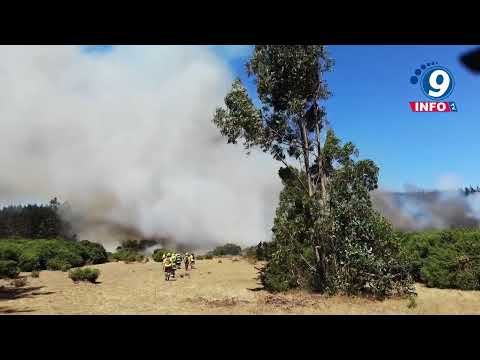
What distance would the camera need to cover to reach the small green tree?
64.0 ft

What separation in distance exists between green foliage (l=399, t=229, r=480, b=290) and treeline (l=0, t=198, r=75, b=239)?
59.3 metres

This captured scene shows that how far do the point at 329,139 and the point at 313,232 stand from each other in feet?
14.1

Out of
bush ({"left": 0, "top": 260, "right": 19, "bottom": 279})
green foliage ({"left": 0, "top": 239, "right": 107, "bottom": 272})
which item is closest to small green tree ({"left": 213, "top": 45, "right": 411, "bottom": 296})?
bush ({"left": 0, "top": 260, "right": 19, "bottom": 279})

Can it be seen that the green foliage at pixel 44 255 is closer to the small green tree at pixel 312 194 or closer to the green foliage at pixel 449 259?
the small green tree at pixel 312 194

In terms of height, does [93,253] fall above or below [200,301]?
above

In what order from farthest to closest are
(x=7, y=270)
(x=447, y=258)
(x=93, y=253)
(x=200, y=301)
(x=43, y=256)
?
(x=93, y=253) → (x=43, y=256) → (x=7, y=270) → (x=447, y=258) → (x=200, y=301)

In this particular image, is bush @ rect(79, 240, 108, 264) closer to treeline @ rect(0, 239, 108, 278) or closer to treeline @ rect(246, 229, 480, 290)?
treeline @ rect(0, 239, 108, 278)

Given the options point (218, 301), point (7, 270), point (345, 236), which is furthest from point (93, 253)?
point (345, 236)

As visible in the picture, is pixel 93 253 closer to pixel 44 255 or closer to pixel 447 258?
pixel 44 255

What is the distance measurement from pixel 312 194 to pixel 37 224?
66.7m

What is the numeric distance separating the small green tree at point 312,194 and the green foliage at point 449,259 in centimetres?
198

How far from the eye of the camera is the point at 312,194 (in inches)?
829

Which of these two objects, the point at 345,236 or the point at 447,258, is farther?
the point at 447,258
